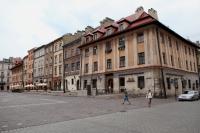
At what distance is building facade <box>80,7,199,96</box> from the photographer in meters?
29.8

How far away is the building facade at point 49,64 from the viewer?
55688 mm

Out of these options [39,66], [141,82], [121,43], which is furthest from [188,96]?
[39,66]

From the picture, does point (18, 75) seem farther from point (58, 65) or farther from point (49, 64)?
point (58, 65)

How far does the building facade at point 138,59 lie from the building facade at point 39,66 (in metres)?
23.2

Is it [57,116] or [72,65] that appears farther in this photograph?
[72,65]

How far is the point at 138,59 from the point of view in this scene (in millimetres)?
31328

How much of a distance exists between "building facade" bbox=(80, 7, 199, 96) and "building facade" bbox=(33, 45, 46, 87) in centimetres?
2317

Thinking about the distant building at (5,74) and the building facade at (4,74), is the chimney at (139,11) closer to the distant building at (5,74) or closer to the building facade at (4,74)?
the distant building at (5,74)

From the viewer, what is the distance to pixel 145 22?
30.9 meters

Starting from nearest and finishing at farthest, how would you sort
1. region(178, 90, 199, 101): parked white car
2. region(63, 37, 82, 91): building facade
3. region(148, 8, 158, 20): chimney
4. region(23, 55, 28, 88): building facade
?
region(178, 90, 199, 101): parked white car, region(148, 8, 158, 20): chimney, region(63, 37, 82, 91): building facade, region(23, 55, 28, 88): building facade

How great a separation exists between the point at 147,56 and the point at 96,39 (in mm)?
12552

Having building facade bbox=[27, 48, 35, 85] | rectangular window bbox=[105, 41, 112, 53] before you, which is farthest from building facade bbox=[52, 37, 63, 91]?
building facade bbox=[27, 48, 35, 85]

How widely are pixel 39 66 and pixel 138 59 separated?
134ft

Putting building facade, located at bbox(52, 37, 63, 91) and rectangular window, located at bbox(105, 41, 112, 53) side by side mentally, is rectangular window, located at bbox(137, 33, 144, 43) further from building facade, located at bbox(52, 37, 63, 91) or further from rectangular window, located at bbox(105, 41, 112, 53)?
building facade, located at bbox(52, 37, 63, 91)
